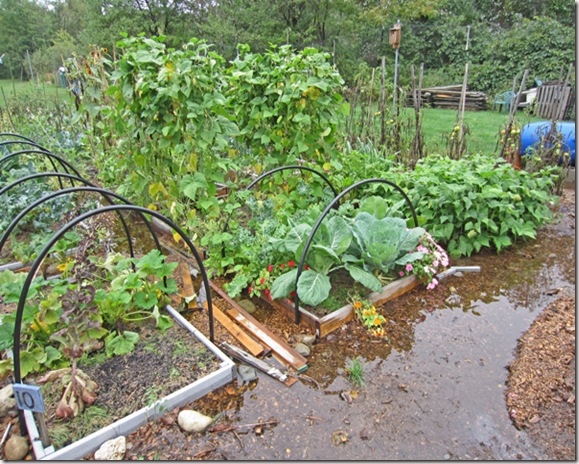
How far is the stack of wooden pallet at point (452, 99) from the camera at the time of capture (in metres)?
13.0

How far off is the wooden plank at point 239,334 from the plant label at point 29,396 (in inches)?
46.8

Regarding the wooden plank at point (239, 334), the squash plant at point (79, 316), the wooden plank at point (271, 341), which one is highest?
the squash plant at point (79, 316)

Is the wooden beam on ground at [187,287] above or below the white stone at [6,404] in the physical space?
below

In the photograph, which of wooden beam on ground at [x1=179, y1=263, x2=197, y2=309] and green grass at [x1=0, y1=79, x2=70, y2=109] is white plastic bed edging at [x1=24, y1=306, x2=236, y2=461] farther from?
green grass at [x1=0, y1=79, x2=70, y2=109]

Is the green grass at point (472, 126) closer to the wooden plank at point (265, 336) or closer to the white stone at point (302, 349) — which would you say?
the wooden plank at point (265, 336)

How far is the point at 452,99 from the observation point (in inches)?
525

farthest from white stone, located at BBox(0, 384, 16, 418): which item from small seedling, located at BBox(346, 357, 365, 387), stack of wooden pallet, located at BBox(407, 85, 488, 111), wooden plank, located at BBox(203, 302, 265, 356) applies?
stack of wooden pallet, located at BBox(407, 85, 488, 111)

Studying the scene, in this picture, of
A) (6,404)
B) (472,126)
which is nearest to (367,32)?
(472,126)

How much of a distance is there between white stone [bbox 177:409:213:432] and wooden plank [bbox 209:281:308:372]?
1.99 feet

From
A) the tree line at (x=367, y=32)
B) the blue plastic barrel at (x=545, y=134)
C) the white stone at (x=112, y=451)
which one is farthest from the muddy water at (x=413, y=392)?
the tree line at (x=367, y=32)

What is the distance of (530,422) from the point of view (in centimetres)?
201

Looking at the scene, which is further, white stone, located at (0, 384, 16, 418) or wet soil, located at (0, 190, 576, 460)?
white stone, located at (0, 384, 16, 418)

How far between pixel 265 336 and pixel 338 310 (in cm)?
54

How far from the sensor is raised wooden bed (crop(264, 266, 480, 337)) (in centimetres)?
268
